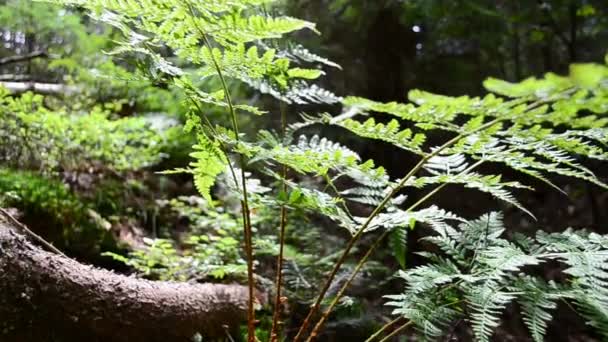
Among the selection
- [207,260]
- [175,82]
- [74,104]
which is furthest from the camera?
[74,104]

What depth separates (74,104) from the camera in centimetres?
363

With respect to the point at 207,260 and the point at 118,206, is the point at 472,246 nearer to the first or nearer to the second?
the point at 207,260

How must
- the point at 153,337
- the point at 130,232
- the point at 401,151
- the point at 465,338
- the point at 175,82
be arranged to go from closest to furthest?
the point at 175,82 → the point at 153,337 → the point at 465,338 → the point at 130,232 → the point at 401,151

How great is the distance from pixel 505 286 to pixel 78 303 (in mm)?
1402

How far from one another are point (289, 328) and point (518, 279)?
1.30 m

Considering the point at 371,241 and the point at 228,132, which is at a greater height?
the point at 228,132

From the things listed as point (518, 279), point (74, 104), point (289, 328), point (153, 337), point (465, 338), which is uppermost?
point (74, 104)

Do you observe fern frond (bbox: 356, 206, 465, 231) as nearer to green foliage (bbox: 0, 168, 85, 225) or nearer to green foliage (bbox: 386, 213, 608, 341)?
green foliage (bbox: 386, 213, 608, 341)

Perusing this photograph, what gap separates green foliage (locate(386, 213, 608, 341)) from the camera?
118 centimetres

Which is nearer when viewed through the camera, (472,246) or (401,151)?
(472,246)

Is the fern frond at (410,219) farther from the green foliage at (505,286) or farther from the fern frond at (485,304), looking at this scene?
the fern frond at (485,304)

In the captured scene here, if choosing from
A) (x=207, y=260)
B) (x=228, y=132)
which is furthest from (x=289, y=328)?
(x=228, y=132)

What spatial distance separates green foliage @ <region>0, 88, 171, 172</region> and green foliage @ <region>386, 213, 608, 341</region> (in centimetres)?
215

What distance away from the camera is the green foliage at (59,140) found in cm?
255
